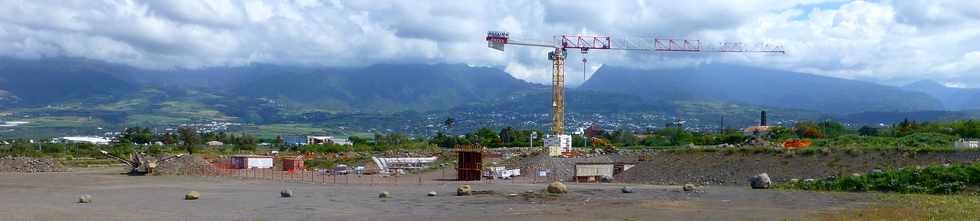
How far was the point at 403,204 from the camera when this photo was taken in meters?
37.0

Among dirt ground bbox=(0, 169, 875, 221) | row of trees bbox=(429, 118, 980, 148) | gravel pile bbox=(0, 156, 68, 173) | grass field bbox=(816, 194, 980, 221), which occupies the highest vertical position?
row of trees bbox=(429, 118, 980, 148)

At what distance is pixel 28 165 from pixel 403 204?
52.0 metres

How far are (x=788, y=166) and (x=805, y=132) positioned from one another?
2136 inches

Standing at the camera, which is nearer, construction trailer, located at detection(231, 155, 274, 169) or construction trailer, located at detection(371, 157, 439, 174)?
construction trailer, located at detection(371, 157, 439, 174)

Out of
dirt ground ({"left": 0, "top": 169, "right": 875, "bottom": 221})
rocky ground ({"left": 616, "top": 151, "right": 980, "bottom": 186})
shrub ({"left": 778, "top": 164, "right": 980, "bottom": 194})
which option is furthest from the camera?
rocky ground ({"left": 616, "top": 151, "right": 980, "bottom": 186})

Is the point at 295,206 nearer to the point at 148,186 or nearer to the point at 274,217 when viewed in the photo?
the point at 274,217

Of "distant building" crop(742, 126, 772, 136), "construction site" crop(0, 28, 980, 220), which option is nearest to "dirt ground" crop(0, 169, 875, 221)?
"construction site" crop(0, 28, 980, 220)

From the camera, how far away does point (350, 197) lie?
137 ft

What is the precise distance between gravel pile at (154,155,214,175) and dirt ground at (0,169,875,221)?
16.0 metres

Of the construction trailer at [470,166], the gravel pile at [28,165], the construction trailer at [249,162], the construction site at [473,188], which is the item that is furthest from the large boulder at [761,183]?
the gravel pile at [28,165]

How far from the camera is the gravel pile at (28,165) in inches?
2896

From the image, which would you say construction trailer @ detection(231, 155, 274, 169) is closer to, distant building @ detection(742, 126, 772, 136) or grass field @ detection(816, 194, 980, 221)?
grass field @ detection(816, 194, 980, 221)

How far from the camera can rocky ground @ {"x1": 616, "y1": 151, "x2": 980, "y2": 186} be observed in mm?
54219

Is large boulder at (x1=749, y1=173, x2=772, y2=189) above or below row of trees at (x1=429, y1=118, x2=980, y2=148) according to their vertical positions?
below
